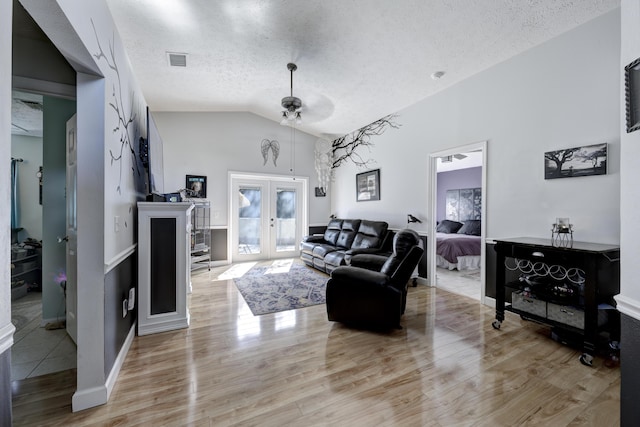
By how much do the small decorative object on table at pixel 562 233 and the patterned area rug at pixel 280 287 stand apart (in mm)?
2548

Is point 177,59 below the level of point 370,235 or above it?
above

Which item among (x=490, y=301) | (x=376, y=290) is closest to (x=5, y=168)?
(x=376, y=290)

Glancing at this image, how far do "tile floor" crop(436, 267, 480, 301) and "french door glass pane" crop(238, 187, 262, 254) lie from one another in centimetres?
383

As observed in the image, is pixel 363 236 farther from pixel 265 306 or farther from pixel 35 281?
pixel 35 281

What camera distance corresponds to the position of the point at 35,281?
12.4 feet

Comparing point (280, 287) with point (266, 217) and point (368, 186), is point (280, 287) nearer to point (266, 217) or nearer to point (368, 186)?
point (266, 217)

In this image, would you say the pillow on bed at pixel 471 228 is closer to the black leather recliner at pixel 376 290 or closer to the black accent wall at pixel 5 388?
the black leather recliner at pixel 376 290

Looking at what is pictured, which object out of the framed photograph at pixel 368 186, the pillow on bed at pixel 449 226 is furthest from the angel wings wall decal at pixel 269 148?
the pillow on bed at pixel 449 226

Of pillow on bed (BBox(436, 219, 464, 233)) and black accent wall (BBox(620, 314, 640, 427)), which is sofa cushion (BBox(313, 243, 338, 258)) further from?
black accent wall (BBox(620, 314, 640, 427))

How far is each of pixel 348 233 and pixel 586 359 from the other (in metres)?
3.54

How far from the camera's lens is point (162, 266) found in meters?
2.59

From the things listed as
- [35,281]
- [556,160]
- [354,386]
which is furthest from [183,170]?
[556,160]

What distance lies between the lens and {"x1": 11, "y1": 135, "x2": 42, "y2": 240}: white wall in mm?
4152

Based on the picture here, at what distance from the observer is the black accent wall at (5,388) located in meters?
0.84
